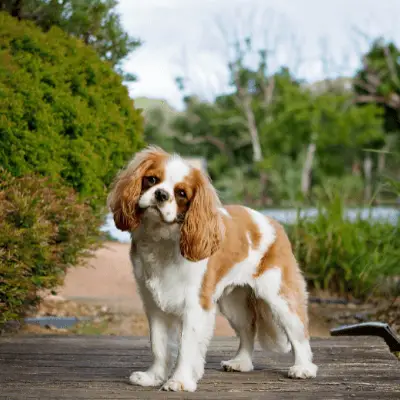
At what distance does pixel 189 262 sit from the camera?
4.07 metres

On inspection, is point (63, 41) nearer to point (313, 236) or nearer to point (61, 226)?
point (61, 226)

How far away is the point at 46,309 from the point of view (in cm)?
814

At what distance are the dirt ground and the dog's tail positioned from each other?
110 inches

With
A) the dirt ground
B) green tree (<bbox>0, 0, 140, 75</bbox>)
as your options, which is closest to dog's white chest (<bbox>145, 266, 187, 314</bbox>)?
the dirt ground

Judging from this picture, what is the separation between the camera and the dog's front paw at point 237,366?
4691 mm

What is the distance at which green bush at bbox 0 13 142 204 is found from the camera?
18.6 ft

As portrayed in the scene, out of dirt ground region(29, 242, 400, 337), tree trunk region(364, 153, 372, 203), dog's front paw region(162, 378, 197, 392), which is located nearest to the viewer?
dog's front paw region(162, 378, 197, 392)

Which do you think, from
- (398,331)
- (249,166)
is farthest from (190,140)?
(398,331)

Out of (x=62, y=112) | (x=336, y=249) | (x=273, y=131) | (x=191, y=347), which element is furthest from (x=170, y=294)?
(x=273, y=131)

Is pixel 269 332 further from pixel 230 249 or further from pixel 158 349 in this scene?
pixel 158 349

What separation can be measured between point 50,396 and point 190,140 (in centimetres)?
3163

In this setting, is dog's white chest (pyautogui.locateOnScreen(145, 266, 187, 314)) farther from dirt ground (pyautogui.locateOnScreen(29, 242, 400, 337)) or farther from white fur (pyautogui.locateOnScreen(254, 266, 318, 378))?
dirt ground (pyautogui.locateOnScreen(29, 242, 400, 337))

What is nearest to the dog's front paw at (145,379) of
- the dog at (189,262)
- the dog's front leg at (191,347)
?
the dog at (189,262)

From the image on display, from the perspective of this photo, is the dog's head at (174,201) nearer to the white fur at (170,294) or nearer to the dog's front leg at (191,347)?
the white fur at (170,294)
